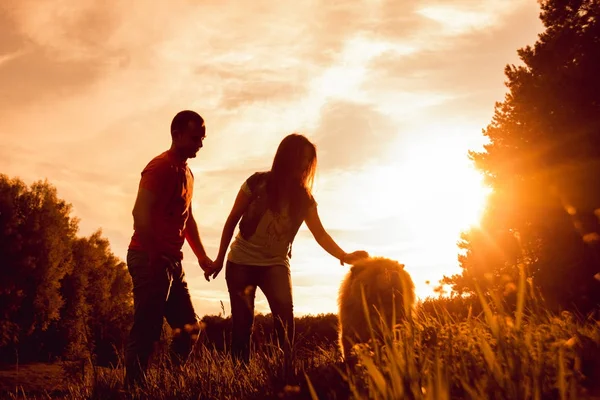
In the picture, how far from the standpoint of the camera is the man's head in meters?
5.13

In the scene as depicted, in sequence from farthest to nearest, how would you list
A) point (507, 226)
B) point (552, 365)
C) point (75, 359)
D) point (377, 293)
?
point (507, 226) → point (75, 359) → point (377, 293) → point (552, 365)

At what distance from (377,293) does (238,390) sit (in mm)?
1746

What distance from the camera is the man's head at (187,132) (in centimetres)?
513

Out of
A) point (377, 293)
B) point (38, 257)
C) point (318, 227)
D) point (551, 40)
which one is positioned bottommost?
point (377, 293)

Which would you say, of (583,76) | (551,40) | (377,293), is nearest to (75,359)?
(377,293)

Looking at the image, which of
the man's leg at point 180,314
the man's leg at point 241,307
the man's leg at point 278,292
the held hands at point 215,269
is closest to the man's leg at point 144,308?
the man's leg at point 180,314

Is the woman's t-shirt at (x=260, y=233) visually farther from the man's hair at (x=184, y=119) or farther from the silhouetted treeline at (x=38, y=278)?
the silhouetted treeline at (x=38, y=278)

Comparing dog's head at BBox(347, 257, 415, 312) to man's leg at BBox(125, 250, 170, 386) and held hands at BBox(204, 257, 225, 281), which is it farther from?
man's leg at BBox(125, 250, 170, 386)

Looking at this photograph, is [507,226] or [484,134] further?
[484,134]

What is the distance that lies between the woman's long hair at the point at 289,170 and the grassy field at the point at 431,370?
161cm

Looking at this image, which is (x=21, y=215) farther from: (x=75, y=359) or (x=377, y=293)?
(x=377, y=293)

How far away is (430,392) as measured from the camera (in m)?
1.94

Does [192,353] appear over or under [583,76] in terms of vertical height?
under

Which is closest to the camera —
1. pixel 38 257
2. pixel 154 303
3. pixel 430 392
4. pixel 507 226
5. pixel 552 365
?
pixel 430 392
